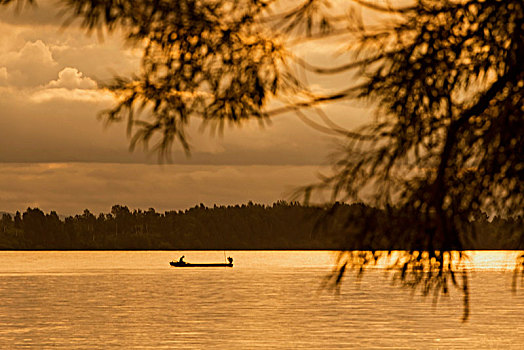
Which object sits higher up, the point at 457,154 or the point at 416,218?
the point at 457,154

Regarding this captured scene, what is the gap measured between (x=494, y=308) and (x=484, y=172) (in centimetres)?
7210

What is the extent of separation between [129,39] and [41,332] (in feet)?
166

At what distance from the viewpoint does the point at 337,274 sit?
8.52 metres

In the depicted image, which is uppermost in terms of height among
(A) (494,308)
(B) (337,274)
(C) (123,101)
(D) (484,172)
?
(C) (123,101)

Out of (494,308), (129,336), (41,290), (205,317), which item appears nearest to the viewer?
(129,336)

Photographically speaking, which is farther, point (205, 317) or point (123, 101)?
point (205, 317)

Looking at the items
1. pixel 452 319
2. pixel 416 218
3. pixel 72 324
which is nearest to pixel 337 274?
pixel 416 218

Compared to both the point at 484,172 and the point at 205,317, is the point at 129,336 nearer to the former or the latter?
the point at 205,317

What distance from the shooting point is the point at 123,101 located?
8.47 meters

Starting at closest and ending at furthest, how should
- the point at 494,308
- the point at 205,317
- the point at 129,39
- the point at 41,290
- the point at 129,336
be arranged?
the point at 129,39 → the point at 129,336 → the point at 205,317 → the point at 494,308 → the point at 41,290

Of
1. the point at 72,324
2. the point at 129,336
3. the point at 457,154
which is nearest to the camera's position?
the point at 457,154

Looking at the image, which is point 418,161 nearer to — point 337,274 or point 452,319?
point 337,274

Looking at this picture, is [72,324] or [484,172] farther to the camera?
[72,324]

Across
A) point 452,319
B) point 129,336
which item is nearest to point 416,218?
point 129,336
